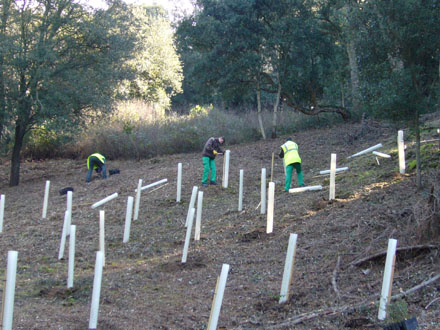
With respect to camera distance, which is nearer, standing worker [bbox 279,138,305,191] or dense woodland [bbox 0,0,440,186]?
standing worker [bbox 279,138,305,191]

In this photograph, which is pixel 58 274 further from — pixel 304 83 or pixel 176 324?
pixel 304 83

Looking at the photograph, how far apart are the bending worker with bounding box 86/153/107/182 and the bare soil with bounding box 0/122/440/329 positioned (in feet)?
7.83

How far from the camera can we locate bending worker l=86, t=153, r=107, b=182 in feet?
61.8

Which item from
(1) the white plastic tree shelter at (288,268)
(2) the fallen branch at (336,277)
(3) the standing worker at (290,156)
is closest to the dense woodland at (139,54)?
(3) the standing worker at (290,156)

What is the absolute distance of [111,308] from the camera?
6738 mm

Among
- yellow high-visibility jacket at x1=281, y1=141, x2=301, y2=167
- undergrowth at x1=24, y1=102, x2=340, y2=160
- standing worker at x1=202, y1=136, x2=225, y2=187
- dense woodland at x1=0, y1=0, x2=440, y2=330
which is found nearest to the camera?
dense woodland at x1=0, y1=0, x2=440, y2=330

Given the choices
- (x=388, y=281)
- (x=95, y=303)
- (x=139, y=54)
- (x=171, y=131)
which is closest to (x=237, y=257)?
(x=95, y=303)

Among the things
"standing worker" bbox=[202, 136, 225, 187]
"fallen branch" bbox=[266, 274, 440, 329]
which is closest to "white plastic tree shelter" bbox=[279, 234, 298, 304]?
"fallen branch" bbox=[266, 274, 440, 329]

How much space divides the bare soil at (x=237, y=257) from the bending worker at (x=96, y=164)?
239 cm

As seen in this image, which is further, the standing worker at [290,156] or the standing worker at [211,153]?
the standing worker at [211,153]

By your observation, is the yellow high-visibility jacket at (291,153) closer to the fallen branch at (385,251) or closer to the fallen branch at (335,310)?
the fallen branch at (385,251)

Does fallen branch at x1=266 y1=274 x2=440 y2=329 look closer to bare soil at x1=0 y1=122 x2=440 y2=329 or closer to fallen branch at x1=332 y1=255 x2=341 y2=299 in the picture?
bare soil at x1=0 y1=122 x2=440 y2=329

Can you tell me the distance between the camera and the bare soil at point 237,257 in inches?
243

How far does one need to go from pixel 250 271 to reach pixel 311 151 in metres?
11.8
